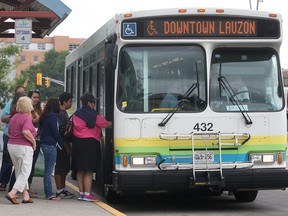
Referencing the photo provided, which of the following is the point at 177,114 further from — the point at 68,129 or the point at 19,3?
the point at 19,3

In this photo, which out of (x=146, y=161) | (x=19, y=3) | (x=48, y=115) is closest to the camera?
(x=146, y=161)

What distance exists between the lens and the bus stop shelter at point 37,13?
1577 centimetres

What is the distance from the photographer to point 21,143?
411 inches

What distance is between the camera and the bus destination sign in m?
10.8

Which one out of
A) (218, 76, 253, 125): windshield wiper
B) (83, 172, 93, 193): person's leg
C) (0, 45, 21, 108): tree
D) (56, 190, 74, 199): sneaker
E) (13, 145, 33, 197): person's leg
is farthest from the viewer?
(0, 45, 21, 108): tree

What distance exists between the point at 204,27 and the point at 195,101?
118 cm

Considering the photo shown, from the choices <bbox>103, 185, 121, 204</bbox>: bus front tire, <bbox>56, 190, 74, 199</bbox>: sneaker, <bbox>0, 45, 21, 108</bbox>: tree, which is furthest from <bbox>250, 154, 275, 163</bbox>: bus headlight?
<bbox>0, 45, 21, 108</bbox>: tree

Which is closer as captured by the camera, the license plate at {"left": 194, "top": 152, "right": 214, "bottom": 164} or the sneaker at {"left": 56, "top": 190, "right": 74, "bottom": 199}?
the license plate at {"left": 194, "top": 152, "right": 214, "bottom": 164}

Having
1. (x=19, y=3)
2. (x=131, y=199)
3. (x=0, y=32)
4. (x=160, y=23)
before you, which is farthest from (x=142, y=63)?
(x=0, y=32)

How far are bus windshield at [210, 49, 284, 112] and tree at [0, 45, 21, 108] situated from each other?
2428cm

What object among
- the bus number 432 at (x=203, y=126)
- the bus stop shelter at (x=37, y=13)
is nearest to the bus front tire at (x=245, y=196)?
the bus number 432 at (x=203, y=126)

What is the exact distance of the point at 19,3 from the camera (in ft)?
55.7

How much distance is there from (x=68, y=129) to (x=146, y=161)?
167 centimetres

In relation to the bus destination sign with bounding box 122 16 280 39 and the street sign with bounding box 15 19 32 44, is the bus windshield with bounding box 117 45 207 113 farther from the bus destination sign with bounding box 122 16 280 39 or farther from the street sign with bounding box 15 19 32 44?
the street sign with bounding box 15 19 32 44
